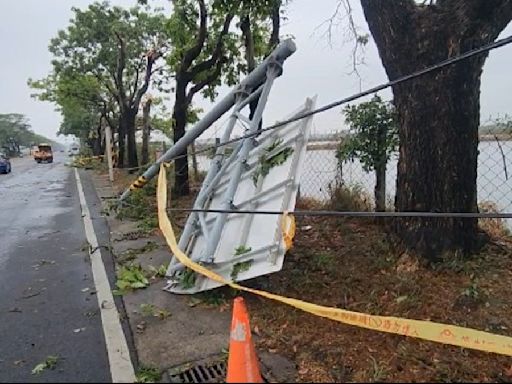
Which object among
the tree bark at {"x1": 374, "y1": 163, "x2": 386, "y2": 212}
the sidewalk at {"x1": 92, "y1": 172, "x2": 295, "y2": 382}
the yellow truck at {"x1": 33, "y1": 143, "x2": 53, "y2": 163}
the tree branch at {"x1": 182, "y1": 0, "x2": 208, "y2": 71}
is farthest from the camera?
the yellow truck at {"x1": 33, "y1": 143, "x2": 53, "y2": 163}

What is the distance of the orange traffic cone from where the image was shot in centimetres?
211

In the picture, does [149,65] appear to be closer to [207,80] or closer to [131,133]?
[131,133]

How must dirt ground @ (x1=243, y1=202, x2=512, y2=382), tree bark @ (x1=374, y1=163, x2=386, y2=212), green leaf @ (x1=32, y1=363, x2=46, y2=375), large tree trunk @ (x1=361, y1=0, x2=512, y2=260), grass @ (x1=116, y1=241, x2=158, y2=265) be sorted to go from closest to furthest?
dirt ground @ (x1=243, y1=202, x2=512, y2=382), green leaf @ (x1=32, y1=363, x2=46, y2=375), large tree trunk @ (x1=361, y1=0, x2=512, y2=260), grass @ (x1=116, y1=241, x2=158, y2=265), tree bark @ (x1=374, y1=163, x2=386, y2=212)

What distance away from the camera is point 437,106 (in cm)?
393

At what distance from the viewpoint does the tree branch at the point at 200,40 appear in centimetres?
880

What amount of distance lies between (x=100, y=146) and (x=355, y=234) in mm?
45826

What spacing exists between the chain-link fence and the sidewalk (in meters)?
2.12

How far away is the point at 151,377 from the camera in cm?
271

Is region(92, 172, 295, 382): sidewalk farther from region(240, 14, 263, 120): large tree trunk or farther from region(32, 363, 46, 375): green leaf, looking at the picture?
region(240, 14, 263, 120): large tree trunk

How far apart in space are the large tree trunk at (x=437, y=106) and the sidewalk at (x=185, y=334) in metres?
2.05

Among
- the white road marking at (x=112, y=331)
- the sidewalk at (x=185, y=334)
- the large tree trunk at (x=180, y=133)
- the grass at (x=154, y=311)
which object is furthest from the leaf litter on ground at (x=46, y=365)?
the large tree trunk at (x=180, y=133)

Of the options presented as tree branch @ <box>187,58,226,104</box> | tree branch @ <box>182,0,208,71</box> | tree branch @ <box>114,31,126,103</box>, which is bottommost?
tree branch @ <box>187,58,226,104</box>

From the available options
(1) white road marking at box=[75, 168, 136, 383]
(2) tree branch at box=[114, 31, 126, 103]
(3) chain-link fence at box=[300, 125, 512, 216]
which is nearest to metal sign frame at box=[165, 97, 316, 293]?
(3) chain-link fence at box=[300, 125, 512, 216]

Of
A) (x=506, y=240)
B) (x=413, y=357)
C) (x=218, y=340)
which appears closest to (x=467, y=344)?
(x=413, y=357)
